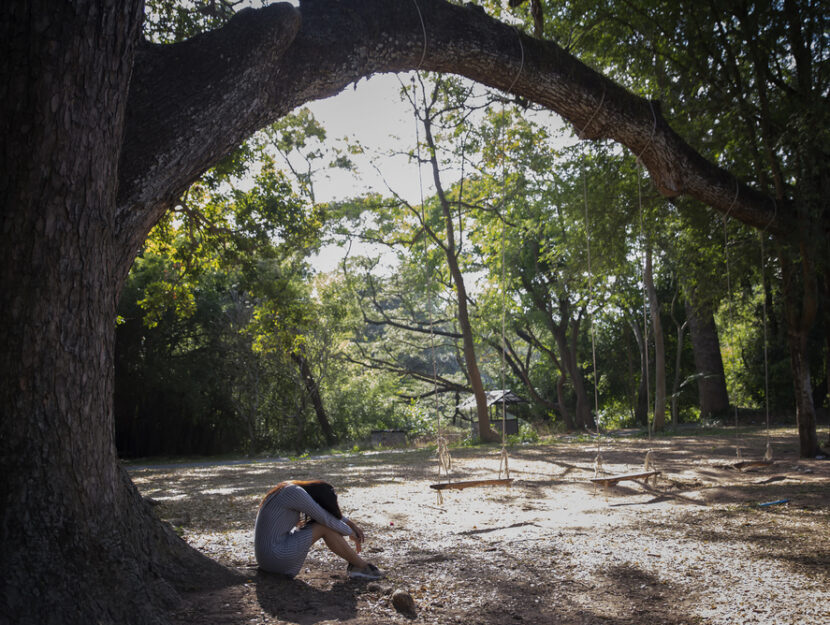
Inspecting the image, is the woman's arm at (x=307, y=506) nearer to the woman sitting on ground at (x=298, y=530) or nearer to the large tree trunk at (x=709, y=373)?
the woman sitting on ground at (x=298, y=530)

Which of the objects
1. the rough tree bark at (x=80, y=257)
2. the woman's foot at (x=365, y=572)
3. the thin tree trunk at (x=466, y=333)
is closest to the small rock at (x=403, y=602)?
the woman's foot at (x=365, y=572)

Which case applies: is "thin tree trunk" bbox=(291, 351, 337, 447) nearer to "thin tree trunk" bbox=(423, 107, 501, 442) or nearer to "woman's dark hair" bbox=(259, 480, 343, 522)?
"thin tree trunk" bbox=(423, 107, 501, 442)

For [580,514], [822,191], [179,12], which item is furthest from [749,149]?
[179,12]

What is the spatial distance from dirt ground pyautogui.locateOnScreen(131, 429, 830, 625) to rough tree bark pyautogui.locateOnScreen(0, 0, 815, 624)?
0.49m

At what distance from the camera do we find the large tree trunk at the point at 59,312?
230cm

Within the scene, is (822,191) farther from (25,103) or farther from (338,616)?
(25,103)

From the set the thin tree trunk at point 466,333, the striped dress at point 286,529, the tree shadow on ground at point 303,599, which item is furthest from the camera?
the thin tree trunk at point 466,333

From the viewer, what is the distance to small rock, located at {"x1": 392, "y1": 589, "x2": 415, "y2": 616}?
9.37 ft

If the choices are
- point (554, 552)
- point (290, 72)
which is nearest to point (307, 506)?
point (554, 552)

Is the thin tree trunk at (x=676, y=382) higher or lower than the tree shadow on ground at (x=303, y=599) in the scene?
higher

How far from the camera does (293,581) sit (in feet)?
10.6

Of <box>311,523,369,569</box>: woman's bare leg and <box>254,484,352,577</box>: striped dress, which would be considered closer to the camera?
<box>254,484,352,577</box>: striped dress

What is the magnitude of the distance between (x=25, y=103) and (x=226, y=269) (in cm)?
687

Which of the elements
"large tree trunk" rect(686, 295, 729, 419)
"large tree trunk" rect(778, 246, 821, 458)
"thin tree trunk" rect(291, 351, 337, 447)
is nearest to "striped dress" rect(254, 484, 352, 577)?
"large tree trunk" rect(778, 246, 821, 458)
